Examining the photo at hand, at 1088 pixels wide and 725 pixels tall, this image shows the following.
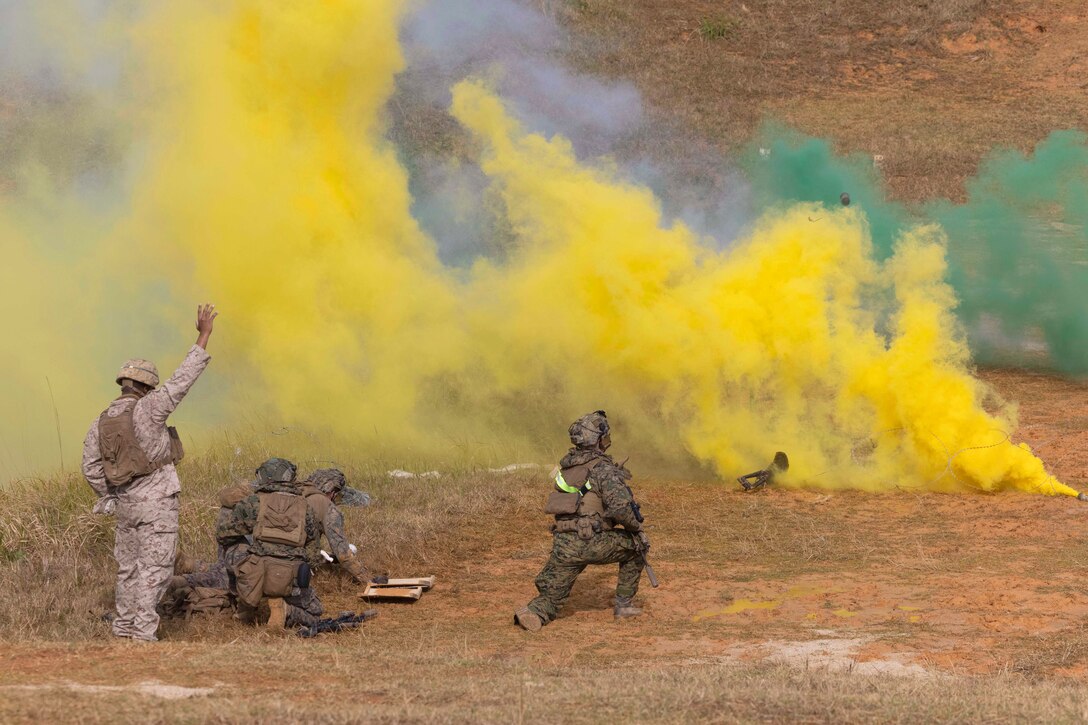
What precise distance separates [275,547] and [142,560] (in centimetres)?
108

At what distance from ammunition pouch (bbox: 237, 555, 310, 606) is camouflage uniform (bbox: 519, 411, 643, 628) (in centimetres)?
201

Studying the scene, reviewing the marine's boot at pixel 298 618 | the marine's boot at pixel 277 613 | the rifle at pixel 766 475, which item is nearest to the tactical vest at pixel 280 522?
the marine's boot at pixel 277 613

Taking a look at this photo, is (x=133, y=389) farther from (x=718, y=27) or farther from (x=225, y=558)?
(x=718, y=27)

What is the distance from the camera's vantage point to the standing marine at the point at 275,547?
10266 mm

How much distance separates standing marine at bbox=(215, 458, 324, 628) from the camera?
1027cm

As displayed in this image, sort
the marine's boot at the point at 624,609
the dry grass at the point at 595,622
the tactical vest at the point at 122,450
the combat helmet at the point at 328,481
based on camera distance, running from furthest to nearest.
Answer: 1. the combat helmet at the point at 328,481
2. the marine's boot at the point at 624,609
3. the tactical vest at the point at 122,450
4. the dry grass at the point at 595,622

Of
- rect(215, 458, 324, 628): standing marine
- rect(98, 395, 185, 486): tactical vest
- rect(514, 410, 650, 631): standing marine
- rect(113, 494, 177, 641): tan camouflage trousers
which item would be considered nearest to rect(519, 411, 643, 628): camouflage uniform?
rect(514, 410, 650, 631): standing marine

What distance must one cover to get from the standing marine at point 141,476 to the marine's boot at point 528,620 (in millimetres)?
2901

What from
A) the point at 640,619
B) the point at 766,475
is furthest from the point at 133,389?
the point at 766,475

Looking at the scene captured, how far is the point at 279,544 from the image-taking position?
1030cm

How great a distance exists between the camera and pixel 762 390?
663 inches

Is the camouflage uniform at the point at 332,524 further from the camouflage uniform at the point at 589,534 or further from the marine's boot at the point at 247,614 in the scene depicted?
the camouflage uniform at the point at 589,534

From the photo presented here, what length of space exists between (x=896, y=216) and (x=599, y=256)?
9.72m

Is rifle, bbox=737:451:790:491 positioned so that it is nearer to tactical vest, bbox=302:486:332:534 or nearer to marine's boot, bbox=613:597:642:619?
marine's boot, bbox=613:597:642:619
